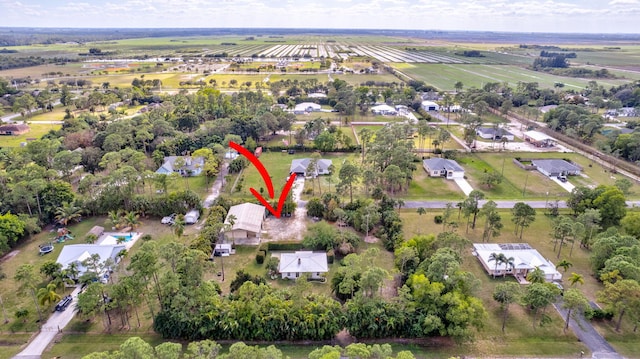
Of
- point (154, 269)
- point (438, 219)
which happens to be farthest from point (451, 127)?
point (154, 269)

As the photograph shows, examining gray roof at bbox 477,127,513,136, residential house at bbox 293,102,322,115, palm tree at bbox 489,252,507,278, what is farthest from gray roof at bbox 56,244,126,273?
gray roof at bbox 477,127,513,136

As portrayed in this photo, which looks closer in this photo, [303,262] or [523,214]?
[303,262]

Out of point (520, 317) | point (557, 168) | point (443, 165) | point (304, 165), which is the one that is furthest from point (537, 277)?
point (304, 165)

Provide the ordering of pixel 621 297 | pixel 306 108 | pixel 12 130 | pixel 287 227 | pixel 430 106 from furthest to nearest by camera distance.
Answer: pixel 430 106 < pixel 306 108 < pixel 12 130 < pixel 287 227 < pixel 621 297

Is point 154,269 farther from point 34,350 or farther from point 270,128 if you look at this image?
point 270,128

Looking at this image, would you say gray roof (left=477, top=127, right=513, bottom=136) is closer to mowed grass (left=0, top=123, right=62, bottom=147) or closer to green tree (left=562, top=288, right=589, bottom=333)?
green tree (left=562, top=288, right=589, bottom=333)

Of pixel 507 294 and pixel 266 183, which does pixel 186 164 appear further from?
pixel 507 294
